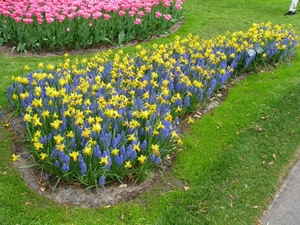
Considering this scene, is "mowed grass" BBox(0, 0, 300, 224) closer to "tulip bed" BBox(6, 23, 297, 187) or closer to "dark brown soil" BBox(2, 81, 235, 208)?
"dark brown soil" BBox(2, 81, 235, 208)

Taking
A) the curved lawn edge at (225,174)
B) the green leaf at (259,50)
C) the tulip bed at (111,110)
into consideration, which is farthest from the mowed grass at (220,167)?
the green leaf at (259,50)

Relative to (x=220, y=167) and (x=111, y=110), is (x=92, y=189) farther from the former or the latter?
(x=220, y=167)

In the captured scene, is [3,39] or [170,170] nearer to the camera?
[170,170]

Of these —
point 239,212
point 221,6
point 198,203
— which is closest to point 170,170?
Answer: point 198,203

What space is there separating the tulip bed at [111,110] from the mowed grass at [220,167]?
300mm

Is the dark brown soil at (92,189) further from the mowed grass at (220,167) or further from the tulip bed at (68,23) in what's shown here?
the tulip bed at (68,23)

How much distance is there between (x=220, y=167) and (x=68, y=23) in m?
4.46

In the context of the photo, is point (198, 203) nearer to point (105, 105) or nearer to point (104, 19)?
point (105, 105)

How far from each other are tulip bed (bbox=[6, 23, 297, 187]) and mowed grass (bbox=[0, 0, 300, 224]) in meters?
0.30

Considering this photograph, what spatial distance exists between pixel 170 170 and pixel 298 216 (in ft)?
4.55

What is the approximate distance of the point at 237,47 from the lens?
6594 millimetres

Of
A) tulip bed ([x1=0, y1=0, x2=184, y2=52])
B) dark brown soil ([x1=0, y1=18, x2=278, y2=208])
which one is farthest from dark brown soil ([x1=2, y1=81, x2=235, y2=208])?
tulip bed ([x1=0, y1=0, x2=184, y2=52])

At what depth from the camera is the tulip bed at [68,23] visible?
721 centimetres

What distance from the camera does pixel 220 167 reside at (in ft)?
14.4
